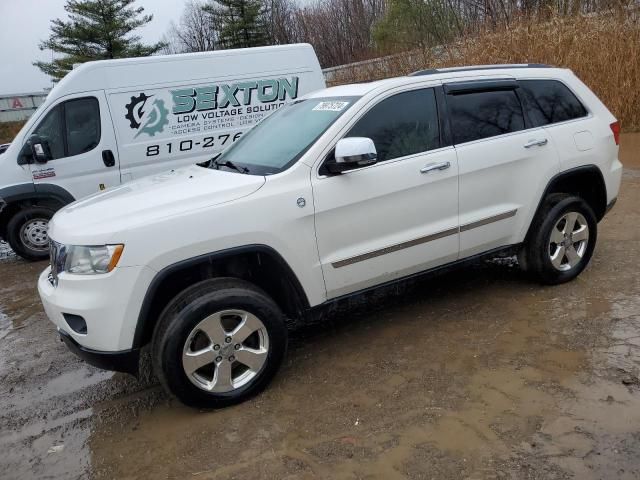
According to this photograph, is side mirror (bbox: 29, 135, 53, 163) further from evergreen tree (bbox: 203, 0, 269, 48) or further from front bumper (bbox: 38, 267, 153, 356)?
evergreen tree (bbox: 203, 0, 269, 48)

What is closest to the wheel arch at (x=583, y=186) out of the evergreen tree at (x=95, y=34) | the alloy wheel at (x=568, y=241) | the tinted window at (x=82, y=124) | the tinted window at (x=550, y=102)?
the alloy wheel at (x=568, y=241)

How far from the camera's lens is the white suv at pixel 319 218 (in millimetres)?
3086

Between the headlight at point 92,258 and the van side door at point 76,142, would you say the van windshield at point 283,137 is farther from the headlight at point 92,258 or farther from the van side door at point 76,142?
the van side door at point 76,142

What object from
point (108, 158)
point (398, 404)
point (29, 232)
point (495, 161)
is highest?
point (108, 158)

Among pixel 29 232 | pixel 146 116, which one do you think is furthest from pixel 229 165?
pixel 29 232

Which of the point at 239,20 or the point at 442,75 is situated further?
the point at 239,20

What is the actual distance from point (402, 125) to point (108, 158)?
16.5ft

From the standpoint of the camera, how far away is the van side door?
735 centimetres

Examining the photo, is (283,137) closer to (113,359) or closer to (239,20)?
(113,359)

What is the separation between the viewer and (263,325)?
333 cm

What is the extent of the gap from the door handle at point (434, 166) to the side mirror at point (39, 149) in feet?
18.3

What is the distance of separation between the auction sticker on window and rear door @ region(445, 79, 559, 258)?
0.82 m

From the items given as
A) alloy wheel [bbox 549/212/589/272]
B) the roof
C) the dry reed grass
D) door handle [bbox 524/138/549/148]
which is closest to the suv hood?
the roof

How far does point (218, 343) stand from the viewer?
10.6ft
